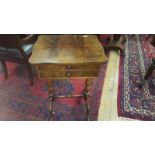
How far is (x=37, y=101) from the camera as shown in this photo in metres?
1.83

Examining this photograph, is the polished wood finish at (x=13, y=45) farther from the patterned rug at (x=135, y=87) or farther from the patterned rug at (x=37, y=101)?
the patterned rug at (x=135, y=87)

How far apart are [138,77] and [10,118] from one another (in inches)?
68.6

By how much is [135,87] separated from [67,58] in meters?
1.27

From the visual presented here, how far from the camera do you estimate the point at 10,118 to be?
1643 millimetres

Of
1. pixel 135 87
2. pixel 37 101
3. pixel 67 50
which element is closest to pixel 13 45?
pixel 37 101

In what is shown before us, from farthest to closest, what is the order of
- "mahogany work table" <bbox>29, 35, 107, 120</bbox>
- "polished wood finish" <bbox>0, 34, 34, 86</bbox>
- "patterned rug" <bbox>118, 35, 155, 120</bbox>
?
"patterned rug" <bbox>118, 35, 155, 120</bbox>, "polished wood finish" <bbox>0, 34, 34, 86</bbox>, "mahogany work table" <bbox>29, 35, 107, 120</bbox>

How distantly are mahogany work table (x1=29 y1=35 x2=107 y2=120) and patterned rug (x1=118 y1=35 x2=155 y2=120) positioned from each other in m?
0.80

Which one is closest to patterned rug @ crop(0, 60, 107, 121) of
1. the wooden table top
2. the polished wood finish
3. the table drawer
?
the polished wood finish

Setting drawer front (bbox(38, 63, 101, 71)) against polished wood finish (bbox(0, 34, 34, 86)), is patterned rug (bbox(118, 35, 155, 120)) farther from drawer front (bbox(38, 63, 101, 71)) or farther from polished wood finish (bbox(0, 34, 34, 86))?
polished wood finish (bbox(0, 34, 34, 86))

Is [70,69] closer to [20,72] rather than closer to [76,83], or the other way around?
[76,83]

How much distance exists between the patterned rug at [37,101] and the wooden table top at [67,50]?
774 millimetres

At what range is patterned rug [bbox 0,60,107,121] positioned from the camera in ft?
5.51

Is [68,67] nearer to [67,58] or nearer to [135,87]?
[67,58]
